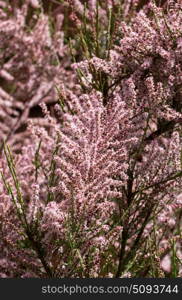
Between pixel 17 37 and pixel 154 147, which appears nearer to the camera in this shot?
pixel 154 147

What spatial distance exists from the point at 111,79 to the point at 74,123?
2.18 ft

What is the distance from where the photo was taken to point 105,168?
2.14 metres

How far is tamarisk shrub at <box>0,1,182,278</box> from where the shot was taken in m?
2.14

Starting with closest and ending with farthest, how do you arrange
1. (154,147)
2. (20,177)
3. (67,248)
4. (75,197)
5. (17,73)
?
(75,197) < (67,248) < (154,147) < (20,177) < (17,73)

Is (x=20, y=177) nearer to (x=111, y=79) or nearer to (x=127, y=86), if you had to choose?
(x=111, y=79)

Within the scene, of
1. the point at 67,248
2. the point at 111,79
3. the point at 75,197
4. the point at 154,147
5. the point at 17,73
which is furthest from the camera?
the point at 17,73

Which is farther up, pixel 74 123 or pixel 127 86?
pixel 127 86

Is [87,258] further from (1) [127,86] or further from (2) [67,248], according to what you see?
(1) [127,86]

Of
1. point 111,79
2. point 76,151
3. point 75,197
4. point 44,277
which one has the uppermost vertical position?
point 111,79

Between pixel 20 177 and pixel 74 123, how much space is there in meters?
1.06

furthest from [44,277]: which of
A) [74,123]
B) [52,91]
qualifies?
[52,91]

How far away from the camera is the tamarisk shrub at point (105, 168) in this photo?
214cm

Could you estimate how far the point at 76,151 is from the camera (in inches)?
86.7

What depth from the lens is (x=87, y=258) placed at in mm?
2334
